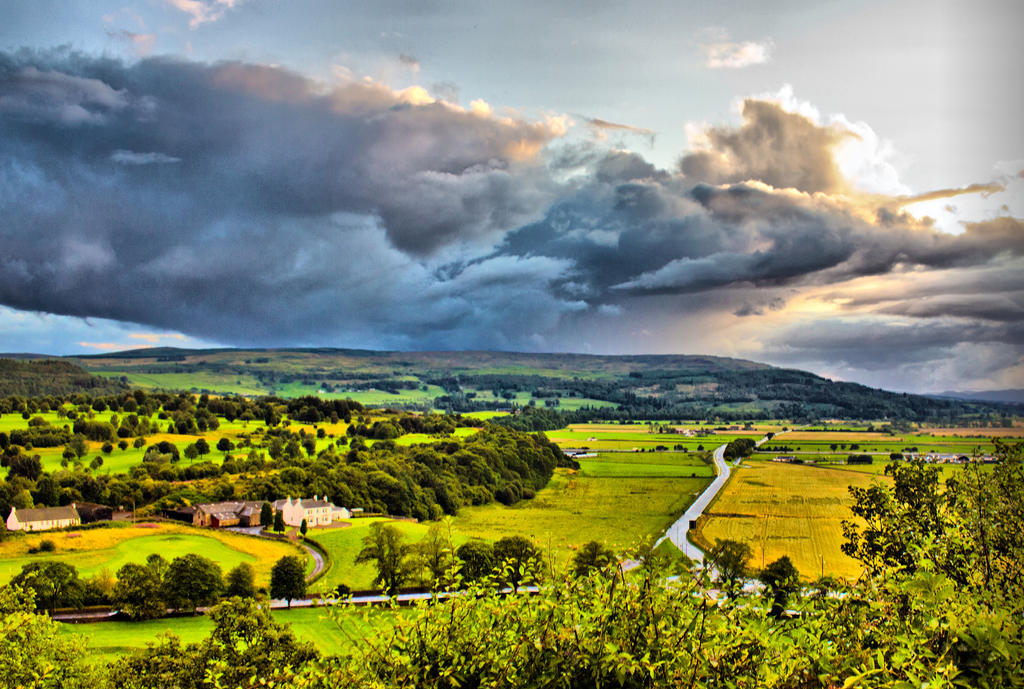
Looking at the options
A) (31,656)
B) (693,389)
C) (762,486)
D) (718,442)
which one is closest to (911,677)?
(31,656)

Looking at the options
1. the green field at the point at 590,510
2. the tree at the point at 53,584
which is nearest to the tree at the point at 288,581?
the green field at the point at 590,510

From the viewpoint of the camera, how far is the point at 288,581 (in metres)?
41.3

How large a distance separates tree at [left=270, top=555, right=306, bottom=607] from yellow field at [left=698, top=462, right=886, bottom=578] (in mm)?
28049

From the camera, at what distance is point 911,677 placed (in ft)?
18.2

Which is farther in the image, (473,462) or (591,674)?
(473,462)

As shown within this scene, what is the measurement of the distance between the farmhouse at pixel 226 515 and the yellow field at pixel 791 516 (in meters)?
45.5

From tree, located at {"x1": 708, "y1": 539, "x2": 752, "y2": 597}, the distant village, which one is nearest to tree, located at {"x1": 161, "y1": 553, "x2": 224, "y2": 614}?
the distant village

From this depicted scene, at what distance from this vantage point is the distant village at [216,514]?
58003 millimetres

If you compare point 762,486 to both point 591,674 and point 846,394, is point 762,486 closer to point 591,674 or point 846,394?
point 591,674

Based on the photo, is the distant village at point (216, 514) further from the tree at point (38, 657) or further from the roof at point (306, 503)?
the tree at point (38, 657)

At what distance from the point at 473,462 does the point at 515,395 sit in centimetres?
7523

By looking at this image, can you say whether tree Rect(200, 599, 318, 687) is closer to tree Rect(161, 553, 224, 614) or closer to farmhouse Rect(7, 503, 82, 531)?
tree Rect(161, 553, 224, 614)

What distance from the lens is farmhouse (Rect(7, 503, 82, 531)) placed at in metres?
56.2

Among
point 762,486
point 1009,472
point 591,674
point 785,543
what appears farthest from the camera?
point 762,486
